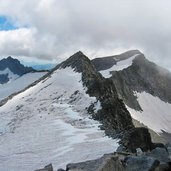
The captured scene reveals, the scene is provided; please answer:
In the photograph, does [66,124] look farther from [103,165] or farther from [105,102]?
[103,165]

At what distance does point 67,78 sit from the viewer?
70.4 metres

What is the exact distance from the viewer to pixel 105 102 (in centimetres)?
5622

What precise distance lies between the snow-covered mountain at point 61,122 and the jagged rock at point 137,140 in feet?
3.19

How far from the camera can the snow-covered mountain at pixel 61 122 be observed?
36094 mm

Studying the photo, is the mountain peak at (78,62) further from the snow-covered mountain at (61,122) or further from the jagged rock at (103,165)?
the jagged rock at (103,165)

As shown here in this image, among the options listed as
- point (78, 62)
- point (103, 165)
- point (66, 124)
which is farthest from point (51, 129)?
point (78, 62)

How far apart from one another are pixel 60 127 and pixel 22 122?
710 centimetres

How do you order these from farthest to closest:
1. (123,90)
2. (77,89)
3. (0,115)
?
(123,90), (77,89), (0,115)

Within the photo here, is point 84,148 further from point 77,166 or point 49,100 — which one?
point 49,100

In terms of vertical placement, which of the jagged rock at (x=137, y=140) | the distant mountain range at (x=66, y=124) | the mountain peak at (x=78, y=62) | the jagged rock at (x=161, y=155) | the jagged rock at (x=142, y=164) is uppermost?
the mountain peak at (x=78, y=62)

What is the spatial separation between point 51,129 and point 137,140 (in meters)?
12.1

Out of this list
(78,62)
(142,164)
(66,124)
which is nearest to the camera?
(142,164)

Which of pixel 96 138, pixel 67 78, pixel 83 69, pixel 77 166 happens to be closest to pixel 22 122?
pixel 96 138

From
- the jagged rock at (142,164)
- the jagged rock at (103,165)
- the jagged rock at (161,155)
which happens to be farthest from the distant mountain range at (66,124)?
the jagged rock at (103,165)
